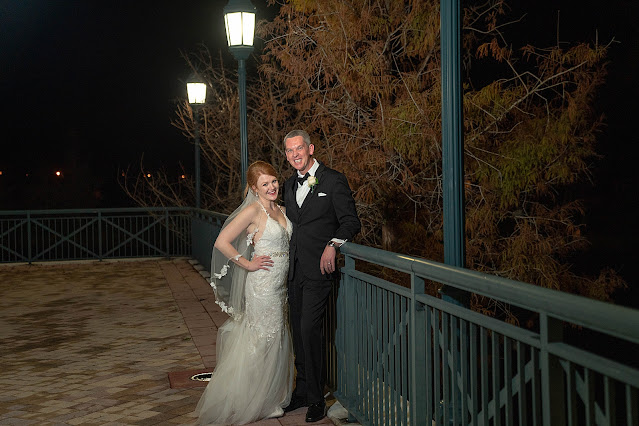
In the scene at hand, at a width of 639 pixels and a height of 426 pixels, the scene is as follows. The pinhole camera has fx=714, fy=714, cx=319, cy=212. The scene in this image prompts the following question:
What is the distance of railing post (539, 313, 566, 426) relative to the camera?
7.68ft

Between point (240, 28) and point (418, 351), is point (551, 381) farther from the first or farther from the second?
point (240, 28)

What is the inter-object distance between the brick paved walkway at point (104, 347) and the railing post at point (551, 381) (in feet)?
9.00

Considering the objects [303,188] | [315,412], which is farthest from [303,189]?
[315,412]

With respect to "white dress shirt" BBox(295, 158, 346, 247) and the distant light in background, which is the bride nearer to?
"white dress shirt" BBox(295, 158, 346, 247)

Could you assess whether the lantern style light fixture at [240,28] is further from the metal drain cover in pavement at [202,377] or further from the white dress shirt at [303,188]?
the white dress shirt at [303,188]

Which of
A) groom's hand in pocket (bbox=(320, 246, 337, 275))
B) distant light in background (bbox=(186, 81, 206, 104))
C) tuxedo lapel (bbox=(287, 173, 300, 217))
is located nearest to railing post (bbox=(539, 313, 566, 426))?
groom's hand in pocket (bbox=(320, 246, 337, 275))

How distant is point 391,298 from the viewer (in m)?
3.88

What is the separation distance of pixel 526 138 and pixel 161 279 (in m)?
7.02

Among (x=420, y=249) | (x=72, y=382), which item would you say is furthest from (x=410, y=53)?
(x=72, y=382)

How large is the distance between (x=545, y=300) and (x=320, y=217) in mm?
2508

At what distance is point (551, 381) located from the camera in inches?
92.2

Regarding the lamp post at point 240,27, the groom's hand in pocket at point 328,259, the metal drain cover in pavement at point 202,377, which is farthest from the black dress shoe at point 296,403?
the lamp post at point 240,27

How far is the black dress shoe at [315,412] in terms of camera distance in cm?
482

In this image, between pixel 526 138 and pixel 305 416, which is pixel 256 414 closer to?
pixel 305 416
